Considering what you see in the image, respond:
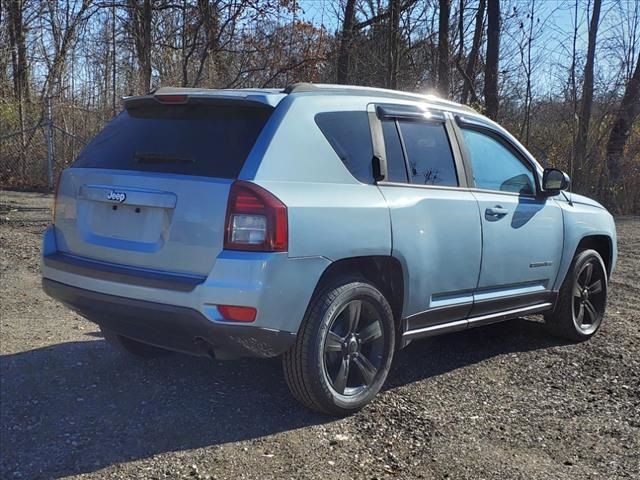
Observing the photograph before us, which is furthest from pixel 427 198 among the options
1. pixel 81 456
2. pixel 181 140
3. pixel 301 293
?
pixel 81 456

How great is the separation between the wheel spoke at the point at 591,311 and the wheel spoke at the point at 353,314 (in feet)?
9.55

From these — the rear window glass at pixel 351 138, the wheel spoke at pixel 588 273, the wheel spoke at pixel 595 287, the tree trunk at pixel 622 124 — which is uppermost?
the tree trunk at pixel 622 124

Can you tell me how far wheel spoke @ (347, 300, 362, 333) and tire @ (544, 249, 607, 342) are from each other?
241 centimetres

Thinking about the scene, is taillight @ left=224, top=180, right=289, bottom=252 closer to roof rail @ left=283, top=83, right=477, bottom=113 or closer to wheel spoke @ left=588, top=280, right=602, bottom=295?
roof rail @ left=283, top=83, right=477, bottom=113

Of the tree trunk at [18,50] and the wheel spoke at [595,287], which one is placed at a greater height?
the tree trunk at [18,50]

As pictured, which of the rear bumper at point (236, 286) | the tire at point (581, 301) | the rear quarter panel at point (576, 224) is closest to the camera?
the rear bumper at point (236, 286)

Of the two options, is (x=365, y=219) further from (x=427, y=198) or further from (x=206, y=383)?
(x=206, y=383)

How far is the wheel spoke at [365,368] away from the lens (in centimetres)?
405

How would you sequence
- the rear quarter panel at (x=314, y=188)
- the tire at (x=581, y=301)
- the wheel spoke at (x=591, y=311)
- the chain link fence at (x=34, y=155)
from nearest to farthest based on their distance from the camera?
1. the rear quarter panel at (x=314, y=188)
2. the tire at (x=581, y=301)
3. the wheel spoke at (x=591, y=311)
4. the chain link fence at (x=34, y=155)

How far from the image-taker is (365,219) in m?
3.86

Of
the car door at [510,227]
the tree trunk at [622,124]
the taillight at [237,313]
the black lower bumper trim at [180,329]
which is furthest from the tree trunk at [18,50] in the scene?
the tree trunk at [622,124]

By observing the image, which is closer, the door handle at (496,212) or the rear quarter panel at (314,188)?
the rear quarter panel at (314,188)

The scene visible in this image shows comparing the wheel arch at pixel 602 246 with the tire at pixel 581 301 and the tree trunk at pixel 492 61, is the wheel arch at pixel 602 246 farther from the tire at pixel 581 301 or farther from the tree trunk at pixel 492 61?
the tree trunk at pixel 492 61

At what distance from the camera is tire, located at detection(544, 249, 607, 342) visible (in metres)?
5.71
